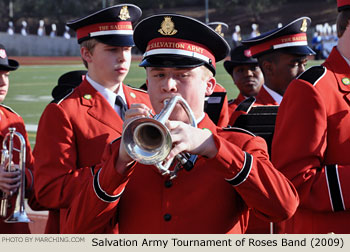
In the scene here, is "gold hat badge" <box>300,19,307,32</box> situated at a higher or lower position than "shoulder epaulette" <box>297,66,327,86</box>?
lower

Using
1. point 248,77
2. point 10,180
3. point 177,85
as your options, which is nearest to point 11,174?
point 10,180

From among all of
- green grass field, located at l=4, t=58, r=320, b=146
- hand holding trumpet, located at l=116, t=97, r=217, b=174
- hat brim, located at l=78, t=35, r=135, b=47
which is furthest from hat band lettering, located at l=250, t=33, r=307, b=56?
green grass field, located at l=4, t=58, r=320, b=146

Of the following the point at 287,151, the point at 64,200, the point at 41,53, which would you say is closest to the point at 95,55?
the point at 64,200

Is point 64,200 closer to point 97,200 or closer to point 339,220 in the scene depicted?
point 97,200

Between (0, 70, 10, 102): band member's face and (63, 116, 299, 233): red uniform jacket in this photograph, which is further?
(0, 70, 10, 102): band member's face

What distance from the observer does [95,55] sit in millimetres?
4188

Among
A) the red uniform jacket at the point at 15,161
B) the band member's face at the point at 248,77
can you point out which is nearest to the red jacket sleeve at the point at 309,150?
the red uniform jacket at the point at 15,161

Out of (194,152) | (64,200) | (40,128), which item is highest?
(194,152)

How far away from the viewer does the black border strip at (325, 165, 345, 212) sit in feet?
10.3

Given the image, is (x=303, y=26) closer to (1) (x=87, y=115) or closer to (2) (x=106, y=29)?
(2) (x=106, y=29)

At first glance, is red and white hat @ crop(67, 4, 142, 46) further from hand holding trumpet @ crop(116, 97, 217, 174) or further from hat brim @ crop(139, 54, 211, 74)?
hand holding trumpet @ crop(116, 97, 217, 174)

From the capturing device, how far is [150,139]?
2465mm

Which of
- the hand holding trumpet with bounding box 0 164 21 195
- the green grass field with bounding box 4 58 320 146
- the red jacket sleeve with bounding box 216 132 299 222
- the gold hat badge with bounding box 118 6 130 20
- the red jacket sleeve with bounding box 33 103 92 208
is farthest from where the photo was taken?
the green grass field with bounding box 4 58 320 146

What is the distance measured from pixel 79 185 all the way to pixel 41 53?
43.0 meters
